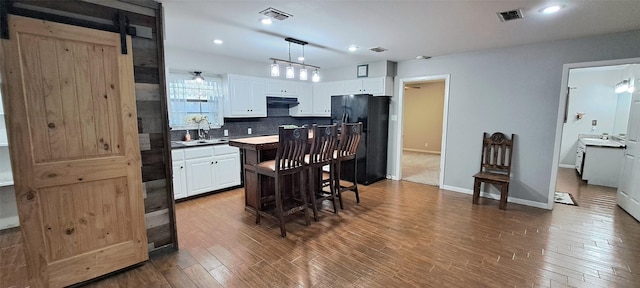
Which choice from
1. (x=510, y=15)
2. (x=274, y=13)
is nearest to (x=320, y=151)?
(x=274, y=13)

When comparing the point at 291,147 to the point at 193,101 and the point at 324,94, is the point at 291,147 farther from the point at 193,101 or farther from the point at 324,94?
the point at 324,94

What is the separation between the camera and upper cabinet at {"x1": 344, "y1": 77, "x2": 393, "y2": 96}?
5129 millimetres

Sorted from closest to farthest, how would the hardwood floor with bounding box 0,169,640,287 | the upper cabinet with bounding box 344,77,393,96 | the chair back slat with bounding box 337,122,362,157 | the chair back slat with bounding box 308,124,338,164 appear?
the hardwood floor with bounding box 0,169,640,287
the chair back slat with bounding box 308,124,338,164
the chair back slat with bounding box 337,122,362,157
the upper cabinet with bounding box 344,77,393,96

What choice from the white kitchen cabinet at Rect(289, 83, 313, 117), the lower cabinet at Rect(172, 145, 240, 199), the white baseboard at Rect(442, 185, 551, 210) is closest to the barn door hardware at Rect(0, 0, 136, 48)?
the lower cabinet at Rect(172, 145, 240, 199)

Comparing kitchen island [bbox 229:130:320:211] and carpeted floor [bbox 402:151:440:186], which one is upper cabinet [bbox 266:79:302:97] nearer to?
kitchen island [bbox 229:130:320:211]

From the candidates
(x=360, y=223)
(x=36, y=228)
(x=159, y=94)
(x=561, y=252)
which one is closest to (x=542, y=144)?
(x=561, y=252)

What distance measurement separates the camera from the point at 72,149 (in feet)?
6.52

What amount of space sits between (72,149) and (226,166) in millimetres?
2549

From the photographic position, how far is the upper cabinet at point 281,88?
5.36 meters

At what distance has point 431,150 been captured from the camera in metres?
8.76

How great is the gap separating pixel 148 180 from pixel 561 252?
4007mm

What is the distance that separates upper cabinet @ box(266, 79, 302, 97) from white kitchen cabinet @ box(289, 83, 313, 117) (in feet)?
0.52

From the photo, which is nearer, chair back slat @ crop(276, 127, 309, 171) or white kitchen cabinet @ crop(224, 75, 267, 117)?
chair back slat @ crop(276, 127, 309, 171)

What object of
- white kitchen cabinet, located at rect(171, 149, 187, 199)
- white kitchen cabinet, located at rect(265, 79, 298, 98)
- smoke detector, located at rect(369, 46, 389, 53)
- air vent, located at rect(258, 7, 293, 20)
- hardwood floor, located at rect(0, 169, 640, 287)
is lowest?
hardwood floor, located at rect(0, 169, 640, 287)
